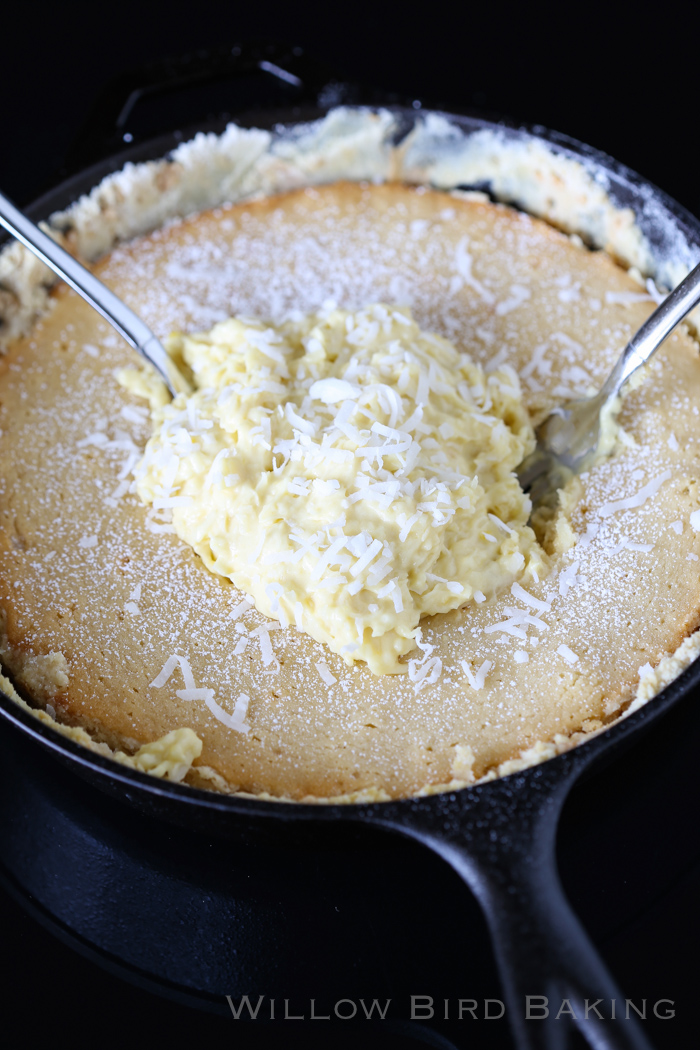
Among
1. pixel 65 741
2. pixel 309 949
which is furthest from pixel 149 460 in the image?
pixel 309 949

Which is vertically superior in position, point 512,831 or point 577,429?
point 577,429

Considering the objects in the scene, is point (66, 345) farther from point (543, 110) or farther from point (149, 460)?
point (543, 110)

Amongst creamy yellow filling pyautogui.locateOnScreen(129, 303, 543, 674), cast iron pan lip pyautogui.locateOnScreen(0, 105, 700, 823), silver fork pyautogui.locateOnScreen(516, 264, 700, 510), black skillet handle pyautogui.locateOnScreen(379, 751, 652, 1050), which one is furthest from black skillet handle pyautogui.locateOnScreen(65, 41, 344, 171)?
black skillet handle pyautogui.locateOnScreen(379, 751, 652, 1050)

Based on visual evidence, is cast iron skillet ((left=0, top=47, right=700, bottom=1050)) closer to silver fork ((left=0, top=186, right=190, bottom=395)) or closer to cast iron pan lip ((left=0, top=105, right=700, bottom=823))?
cast iron pan lip ((left=0, top=105, right=700, bottom=823))

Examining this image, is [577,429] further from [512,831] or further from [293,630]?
[512,831]

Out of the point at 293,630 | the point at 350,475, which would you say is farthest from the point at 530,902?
the point at 350,475

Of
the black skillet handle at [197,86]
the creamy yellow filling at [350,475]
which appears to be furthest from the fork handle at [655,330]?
the black skillet handle at [197,86]

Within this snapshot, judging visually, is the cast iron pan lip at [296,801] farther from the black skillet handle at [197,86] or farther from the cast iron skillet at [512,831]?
the black skillet handle at [197,86]
